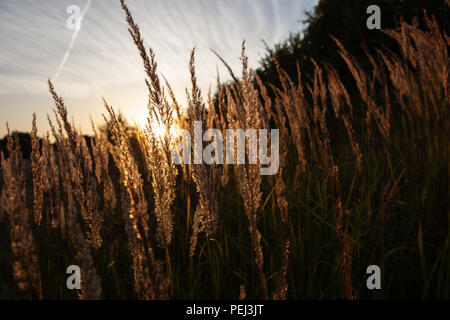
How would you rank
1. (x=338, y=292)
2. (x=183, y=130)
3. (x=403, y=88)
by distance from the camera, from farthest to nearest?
(x=403, y=88), (x=183, y=130), (x=338, y=292)

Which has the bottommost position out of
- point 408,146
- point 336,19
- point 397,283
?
point 397,283

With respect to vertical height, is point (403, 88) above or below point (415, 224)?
above

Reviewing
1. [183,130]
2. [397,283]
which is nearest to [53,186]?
[183,130]

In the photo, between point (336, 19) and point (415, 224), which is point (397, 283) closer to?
point (415, 224)

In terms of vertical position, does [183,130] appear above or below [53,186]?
above

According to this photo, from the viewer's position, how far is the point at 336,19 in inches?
526
